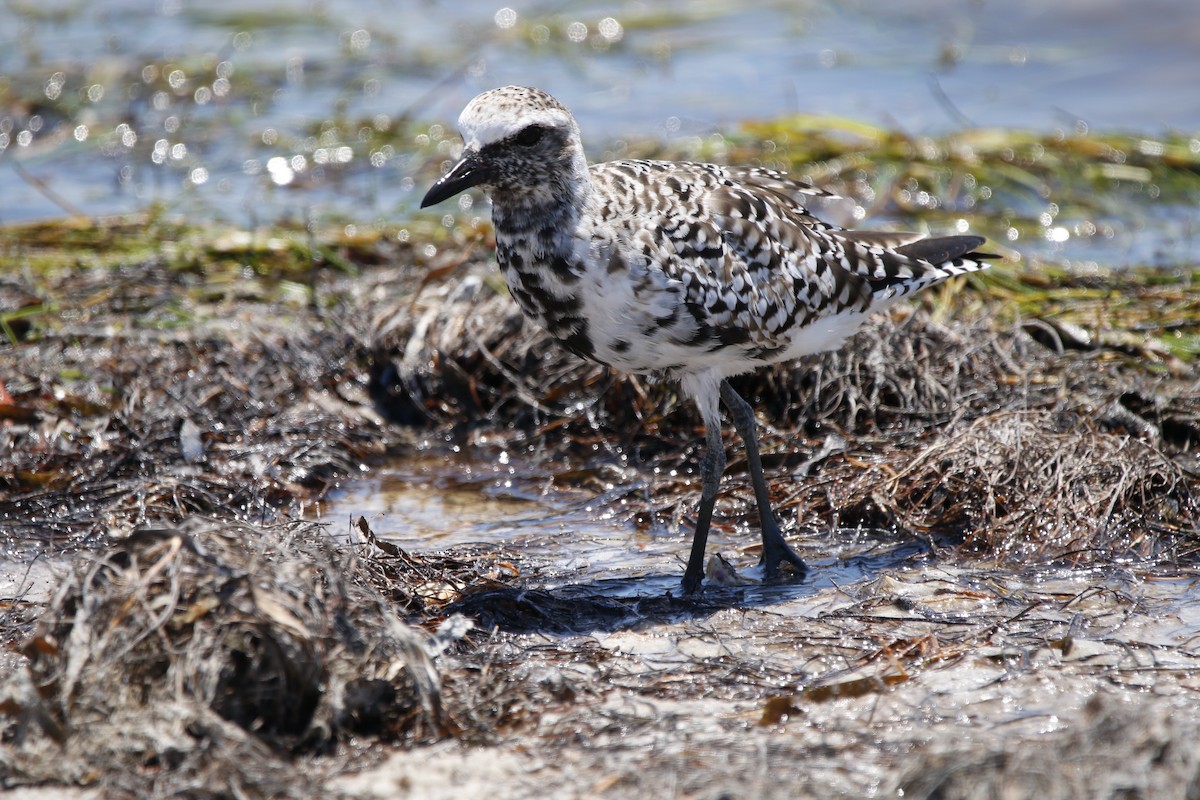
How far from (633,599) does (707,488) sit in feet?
1.98

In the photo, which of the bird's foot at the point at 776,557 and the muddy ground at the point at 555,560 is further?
the bird's foot at the point at 776,557

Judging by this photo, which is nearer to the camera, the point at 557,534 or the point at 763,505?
the point at 763,505

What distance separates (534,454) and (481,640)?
217 centimetres

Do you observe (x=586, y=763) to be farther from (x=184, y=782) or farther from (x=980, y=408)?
(x=980, y=408)

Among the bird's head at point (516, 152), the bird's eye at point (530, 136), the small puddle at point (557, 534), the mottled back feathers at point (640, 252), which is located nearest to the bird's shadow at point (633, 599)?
the small puddle at point (557, 534)

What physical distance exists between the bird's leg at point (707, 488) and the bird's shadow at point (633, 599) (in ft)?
0.29

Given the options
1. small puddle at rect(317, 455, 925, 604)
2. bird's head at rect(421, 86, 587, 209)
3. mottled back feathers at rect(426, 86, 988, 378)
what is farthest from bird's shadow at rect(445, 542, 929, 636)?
bird's head at rect(421, 86, 587, 209)

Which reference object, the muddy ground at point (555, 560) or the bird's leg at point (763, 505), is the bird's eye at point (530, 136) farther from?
the muddy ground at point (555, 560)

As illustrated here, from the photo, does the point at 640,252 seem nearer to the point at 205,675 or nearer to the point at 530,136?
the point at 530,136

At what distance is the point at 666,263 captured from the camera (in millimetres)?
5160

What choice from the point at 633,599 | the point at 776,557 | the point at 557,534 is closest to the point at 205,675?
the point at 633,599

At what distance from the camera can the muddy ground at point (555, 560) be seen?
3.77 metres

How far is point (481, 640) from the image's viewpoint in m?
4.74

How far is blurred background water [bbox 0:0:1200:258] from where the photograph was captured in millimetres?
10930
